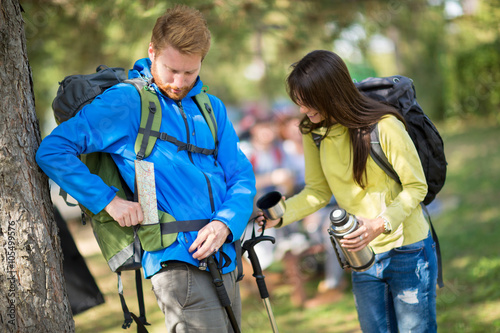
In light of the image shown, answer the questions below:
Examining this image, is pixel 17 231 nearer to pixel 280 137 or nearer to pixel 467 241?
pixel 280 137

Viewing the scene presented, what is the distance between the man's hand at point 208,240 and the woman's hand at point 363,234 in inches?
20.8

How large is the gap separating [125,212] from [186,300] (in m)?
0.42

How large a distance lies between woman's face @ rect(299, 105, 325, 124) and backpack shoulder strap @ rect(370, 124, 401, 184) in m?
0.24

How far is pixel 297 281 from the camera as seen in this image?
16.8 feet

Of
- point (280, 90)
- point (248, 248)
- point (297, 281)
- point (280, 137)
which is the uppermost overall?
point (280, 90)

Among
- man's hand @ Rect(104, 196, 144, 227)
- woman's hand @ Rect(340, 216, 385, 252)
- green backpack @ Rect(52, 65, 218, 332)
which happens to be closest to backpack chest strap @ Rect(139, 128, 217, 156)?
green backpack @ Rect(52, 65, 218, 332)

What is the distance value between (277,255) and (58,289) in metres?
3.99

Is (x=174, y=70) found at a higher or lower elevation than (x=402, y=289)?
higher

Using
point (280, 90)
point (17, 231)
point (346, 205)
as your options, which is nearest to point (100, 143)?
point (17, 231)

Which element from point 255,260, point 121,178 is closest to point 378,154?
point 255,260

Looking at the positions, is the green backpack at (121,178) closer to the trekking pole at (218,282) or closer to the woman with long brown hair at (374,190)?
the trekking pole at (218,282)

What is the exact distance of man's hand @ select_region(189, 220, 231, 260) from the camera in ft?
6.37

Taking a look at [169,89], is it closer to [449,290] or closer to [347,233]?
[347,233]

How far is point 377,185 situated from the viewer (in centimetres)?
230
